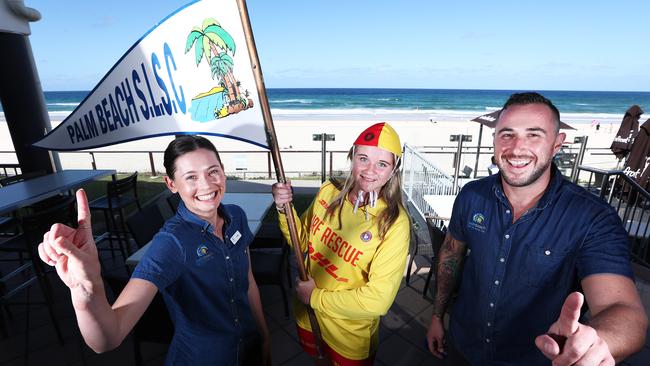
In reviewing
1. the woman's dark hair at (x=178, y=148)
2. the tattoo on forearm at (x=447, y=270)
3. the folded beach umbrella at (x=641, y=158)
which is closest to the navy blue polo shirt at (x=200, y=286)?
the woman's dark hair at (x=178, y=148)

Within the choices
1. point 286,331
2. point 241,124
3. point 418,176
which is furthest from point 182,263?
point 418,176

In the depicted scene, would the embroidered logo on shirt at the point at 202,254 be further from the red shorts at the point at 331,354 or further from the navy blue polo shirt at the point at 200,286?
the red shorts at the point at 331,354

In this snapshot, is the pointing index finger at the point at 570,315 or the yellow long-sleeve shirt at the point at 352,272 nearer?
the pointing index finger at the point at 570,315

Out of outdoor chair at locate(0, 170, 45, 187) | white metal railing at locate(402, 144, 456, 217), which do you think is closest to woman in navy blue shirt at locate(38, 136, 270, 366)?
white metal railing at locate(402, 144, 456, 217)

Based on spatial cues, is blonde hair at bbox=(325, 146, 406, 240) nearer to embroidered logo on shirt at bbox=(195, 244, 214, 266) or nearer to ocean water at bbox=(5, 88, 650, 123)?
embroidered logo on shirt at bbox=(195, 244, 214, 266)

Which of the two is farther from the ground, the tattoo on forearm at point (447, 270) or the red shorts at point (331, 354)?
the tattoo on forearm at point (447, 270)

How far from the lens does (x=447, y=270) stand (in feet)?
6.91

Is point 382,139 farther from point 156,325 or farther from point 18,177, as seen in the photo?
point 18,177

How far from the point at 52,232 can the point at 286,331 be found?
2.95m

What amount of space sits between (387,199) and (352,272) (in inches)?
20.3

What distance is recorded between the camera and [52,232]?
3.01 ft

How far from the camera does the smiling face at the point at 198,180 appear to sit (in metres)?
1.50

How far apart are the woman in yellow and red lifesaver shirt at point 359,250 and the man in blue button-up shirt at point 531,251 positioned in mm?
488

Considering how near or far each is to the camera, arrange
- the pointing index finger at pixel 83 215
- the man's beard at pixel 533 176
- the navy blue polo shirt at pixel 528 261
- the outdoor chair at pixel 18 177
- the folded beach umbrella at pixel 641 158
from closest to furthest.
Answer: the pointing index finger at pixel 83 215 < the navy blue polo shirt at pixel 528 261 < the man's beard at pixel 533 176 < the outdoor chair at pixel 18 177 < the folded beach umbrella at pixel 641 158
